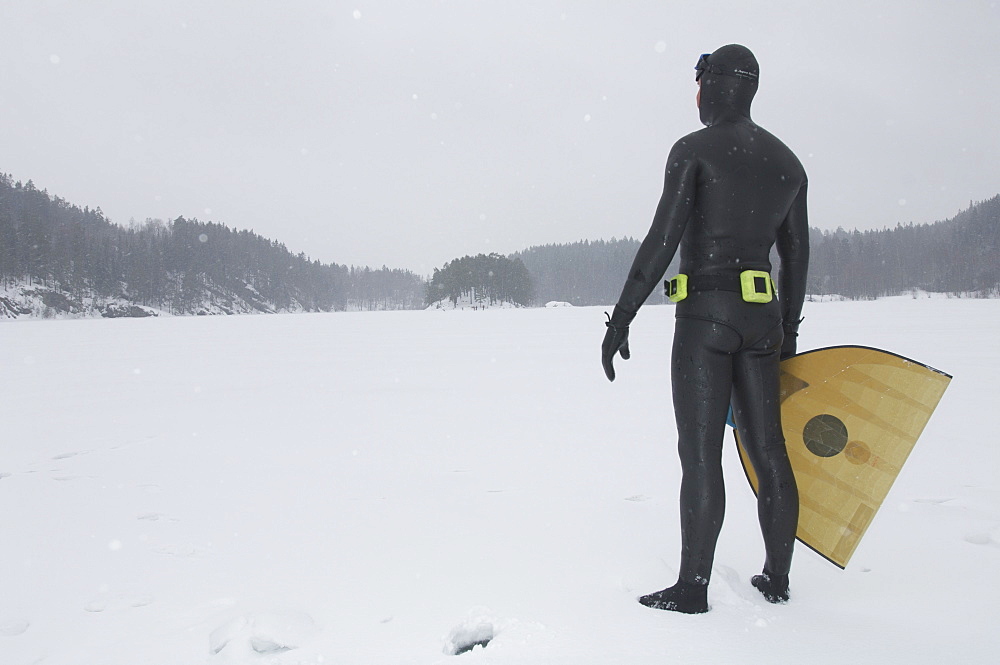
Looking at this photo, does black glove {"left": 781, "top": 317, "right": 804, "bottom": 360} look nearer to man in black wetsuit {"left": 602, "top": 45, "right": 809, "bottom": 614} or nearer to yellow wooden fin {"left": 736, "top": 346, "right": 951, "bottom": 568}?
yellow wooden fin {"left": 736, "top": 346, "right": 951, "bottom": 568}

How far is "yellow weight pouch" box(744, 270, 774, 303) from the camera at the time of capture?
2.11 metres

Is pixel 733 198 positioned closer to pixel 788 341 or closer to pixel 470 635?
pixel 788 341

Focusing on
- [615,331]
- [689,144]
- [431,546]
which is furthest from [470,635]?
[689,144]

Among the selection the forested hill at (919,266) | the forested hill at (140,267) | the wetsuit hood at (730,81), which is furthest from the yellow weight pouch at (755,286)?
the forested hill at (919,266)

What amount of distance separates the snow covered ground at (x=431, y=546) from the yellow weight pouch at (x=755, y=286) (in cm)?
Answer: 119

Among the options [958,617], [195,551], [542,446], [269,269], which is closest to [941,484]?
[958,617]

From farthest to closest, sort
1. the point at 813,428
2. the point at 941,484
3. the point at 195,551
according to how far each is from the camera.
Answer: the point at 941,484, the point at 195,551, the point at 813,428

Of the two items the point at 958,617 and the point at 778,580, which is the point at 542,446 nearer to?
the point at 778,580

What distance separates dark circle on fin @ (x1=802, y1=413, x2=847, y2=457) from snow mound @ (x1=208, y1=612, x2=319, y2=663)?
215 centimetres

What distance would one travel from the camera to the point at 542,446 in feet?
Result: 16.6

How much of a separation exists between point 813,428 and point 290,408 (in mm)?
5981

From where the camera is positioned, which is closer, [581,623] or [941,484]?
[581,623]

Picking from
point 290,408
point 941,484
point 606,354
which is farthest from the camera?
point 290,408

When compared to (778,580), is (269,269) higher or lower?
higher
